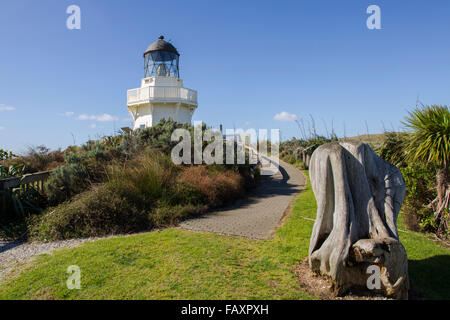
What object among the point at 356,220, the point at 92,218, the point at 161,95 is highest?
the point at 161,95

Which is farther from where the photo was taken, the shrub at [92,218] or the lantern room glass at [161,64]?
the lantern room glass at [161,64]

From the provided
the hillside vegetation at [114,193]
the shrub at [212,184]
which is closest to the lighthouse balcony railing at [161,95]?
the hillside vegetation at [114,193]

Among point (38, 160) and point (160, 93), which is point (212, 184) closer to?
point (38, 160)

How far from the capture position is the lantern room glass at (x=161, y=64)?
1850cm

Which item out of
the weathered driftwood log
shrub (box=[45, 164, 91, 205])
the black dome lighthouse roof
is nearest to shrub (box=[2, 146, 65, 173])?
shrub (box=[45, 164, 91, 205])

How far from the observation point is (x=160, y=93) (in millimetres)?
16844

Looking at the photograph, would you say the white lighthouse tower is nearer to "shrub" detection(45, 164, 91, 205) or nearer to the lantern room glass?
the lantern room glass

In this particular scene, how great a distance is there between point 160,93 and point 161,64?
120 inches

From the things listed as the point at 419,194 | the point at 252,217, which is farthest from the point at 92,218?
the point at 419,194

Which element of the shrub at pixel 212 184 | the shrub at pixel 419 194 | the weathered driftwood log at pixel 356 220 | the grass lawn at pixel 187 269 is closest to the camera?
the weathered driftwood log at pixel 356 220

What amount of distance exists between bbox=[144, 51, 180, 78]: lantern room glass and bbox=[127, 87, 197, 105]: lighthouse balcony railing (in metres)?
1.95

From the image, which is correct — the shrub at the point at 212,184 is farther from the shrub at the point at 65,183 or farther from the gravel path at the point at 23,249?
the gravel path at the point at 23,249
